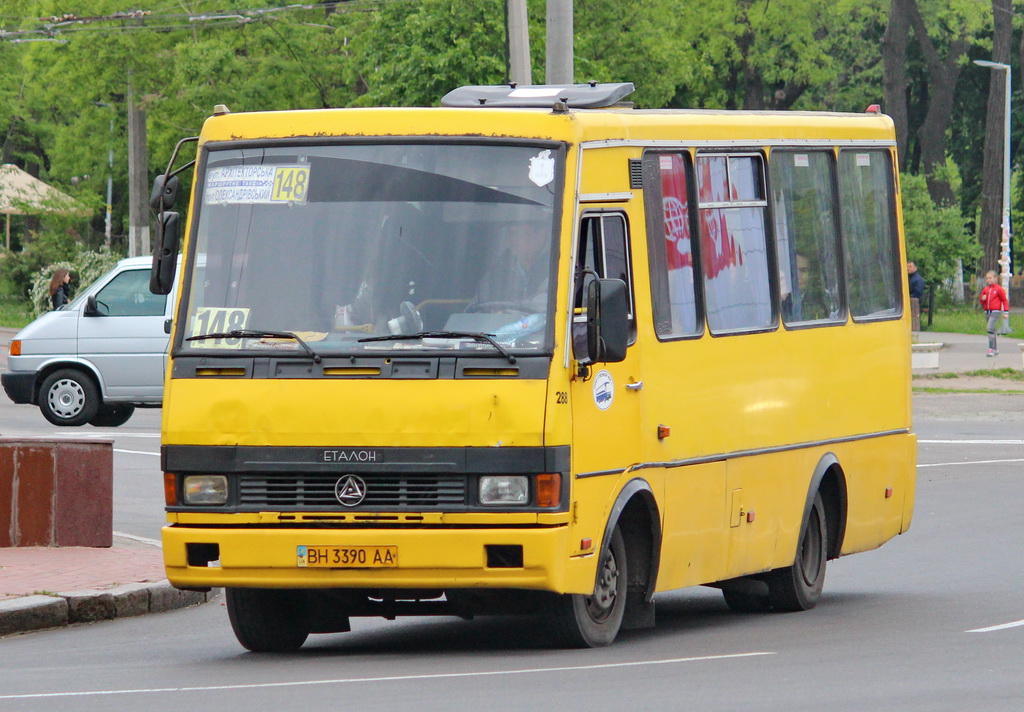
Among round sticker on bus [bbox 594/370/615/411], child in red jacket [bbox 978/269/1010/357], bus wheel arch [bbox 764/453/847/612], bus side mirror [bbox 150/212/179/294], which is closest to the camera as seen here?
round sticker on bus [bbox 594/370/615/411]

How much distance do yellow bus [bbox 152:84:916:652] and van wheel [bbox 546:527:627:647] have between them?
14 mm

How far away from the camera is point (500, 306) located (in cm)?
853

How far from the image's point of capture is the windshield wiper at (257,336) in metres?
8.50

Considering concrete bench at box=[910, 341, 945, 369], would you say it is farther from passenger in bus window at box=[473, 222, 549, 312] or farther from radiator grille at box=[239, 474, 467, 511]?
radiator grille at box=[239, 474, 467, 511]

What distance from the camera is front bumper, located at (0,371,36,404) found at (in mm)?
22719

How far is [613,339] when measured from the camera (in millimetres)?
8484

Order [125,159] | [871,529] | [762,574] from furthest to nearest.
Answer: [125,159]
[871,529]
[762,574]

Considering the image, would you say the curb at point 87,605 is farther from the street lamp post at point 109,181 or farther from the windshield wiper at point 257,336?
the street lamp post at point 109,181

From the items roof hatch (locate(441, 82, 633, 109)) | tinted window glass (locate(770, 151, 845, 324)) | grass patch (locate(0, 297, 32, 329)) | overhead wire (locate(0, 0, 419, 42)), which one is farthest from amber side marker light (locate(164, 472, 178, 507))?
grass patch (locate(0, 297, 32, 329))

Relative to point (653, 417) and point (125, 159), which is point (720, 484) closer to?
point (653, 417)

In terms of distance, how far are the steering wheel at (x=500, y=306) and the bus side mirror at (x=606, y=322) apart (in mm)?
262

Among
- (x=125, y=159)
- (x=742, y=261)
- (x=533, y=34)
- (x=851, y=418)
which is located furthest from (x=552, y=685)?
(x=125, y=159)

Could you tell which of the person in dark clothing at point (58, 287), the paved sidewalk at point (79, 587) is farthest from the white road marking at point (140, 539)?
the person in dark clothing at point (58, 287)

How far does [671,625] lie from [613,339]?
2.66 m
